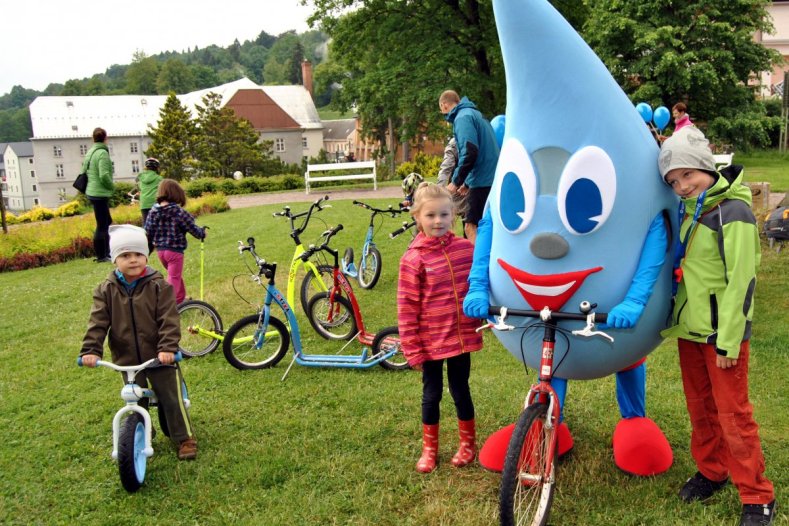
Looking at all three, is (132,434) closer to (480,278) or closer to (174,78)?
(480,278)

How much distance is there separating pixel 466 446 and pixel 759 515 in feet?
5.33

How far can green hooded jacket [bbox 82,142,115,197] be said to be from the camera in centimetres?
1086

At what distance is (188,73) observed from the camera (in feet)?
318

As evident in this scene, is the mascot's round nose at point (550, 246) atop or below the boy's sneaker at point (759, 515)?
atop

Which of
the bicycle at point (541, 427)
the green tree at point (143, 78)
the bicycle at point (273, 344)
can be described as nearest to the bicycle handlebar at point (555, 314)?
the bicycle at point (541, 427)

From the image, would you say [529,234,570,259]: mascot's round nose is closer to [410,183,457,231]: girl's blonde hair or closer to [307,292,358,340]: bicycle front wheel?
[410,183,457,231]: girl's blonde hair

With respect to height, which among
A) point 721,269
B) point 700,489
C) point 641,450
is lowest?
point 700,489

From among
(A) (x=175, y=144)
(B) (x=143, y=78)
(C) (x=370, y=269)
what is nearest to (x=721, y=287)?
(C) (x=370, y=269)

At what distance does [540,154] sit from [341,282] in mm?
3772

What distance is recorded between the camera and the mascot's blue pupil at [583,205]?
3.20 metres

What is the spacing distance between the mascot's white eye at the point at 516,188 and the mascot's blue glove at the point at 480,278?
0.94 feet

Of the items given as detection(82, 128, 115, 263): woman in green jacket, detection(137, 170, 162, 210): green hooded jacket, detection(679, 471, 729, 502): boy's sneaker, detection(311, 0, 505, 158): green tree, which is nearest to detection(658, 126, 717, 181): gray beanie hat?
detection(679, 471, 729, 502): boy's sneaker

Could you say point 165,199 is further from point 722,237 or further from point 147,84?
point 147,84

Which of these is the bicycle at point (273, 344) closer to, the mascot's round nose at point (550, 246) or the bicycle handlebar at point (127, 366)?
the bicycle handlebar at point (127, 366)
